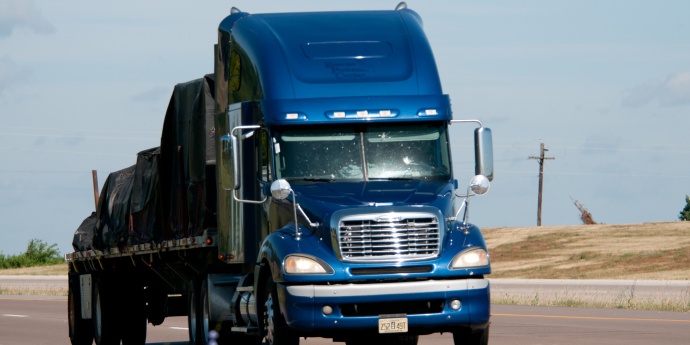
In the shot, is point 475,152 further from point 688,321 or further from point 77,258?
point 77,258

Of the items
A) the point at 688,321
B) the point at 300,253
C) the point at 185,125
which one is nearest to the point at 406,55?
the point at 300,253

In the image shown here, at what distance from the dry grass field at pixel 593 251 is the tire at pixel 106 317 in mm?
28331

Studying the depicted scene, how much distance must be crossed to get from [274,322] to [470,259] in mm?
2051

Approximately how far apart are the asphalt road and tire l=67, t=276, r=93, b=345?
300 mm

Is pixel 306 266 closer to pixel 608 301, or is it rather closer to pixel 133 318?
pixel 133 318

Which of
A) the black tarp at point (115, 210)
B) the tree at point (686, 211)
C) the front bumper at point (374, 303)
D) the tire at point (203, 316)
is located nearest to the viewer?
the front bumper at point (374, 303)

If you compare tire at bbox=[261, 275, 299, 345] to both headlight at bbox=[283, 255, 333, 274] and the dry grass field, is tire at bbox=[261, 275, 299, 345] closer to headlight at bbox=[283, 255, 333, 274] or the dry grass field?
headlight at bbox=[283, 255, 333, 274]

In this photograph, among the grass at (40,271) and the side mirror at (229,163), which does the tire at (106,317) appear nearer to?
the side mirror at (229,163)

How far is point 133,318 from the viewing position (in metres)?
21.9

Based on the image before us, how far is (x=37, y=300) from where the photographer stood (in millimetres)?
45719

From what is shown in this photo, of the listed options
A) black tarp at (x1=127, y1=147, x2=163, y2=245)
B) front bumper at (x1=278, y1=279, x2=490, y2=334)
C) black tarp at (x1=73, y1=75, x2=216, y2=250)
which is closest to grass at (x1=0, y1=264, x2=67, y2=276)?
black tarp at (x1=73, y1=75, x2=216, y2=250)

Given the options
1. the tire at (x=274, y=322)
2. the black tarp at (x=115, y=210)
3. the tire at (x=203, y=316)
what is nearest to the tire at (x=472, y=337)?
the tire at (x=274, y=322)

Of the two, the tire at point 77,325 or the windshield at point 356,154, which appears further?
the tire at point 77,325

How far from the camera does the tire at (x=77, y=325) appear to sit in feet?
74.6
